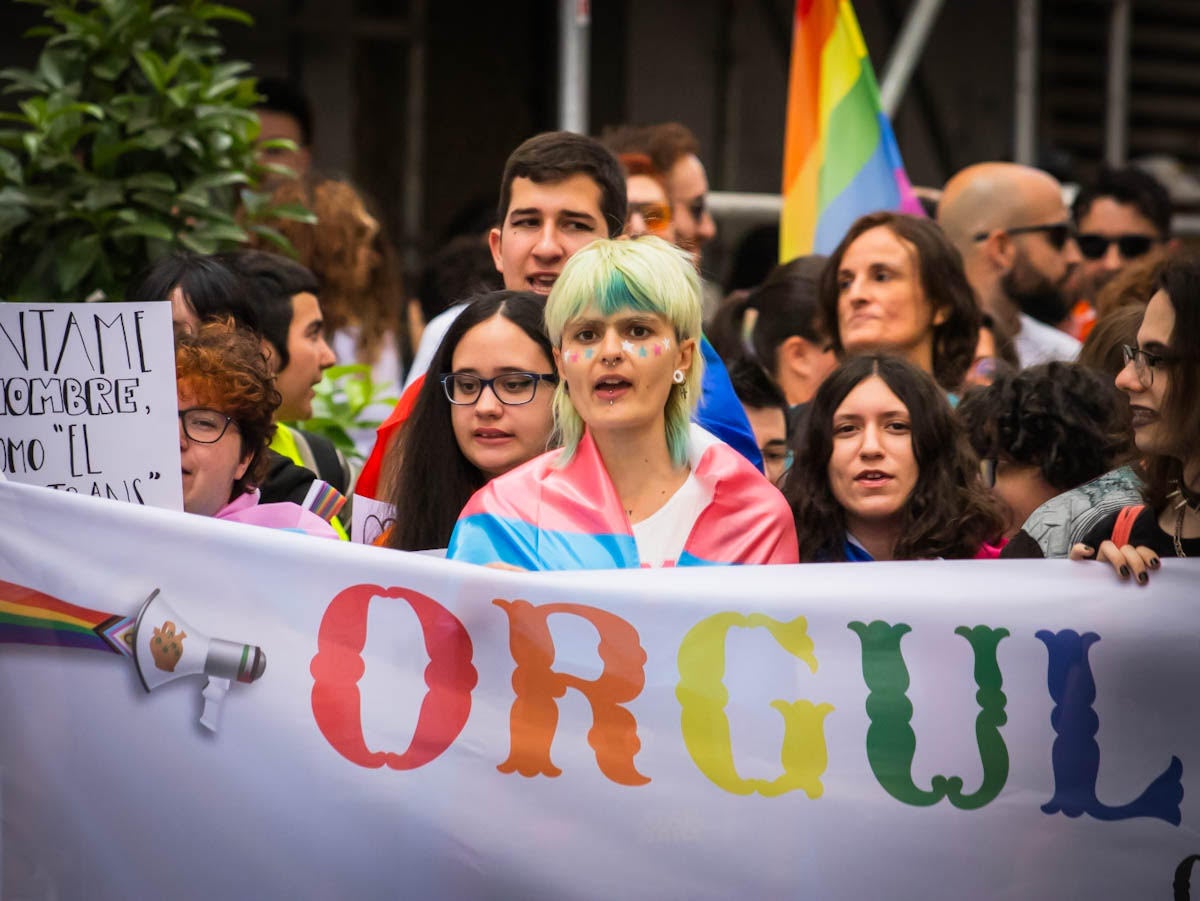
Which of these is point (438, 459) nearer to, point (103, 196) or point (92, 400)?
point (92, 400)

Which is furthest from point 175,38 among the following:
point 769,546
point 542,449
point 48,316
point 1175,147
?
point 1175,147

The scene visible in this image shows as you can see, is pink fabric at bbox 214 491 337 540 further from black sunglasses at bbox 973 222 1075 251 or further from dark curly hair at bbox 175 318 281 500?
black sunglasses at bbox 973 222 1075 251

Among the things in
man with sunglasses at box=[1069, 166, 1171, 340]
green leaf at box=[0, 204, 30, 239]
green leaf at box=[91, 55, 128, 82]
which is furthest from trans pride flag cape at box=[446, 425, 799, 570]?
man with sunglasses at box=[1069, 166, 1171, 340]

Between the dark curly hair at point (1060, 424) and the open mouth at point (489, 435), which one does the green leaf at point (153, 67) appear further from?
the dark curly hair at point (1060, 424)

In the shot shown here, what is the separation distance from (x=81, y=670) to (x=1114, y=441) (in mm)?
2291

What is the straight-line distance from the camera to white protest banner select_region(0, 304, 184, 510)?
3.47 metres

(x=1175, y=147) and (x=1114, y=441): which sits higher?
(x=1175, y=147)

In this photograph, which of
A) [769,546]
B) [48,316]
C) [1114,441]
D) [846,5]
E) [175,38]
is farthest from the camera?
[846,5]

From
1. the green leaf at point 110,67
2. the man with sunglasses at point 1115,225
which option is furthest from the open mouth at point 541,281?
the man with sunglasses at point 1115,225

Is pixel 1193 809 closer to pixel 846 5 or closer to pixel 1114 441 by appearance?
pixel 1114 441

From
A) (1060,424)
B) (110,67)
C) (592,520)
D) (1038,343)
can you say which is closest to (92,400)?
(592,520)

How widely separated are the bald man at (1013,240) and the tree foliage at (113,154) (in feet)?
8.21

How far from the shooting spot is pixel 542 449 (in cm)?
362

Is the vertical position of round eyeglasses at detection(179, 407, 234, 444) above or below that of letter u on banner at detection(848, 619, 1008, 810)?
above
